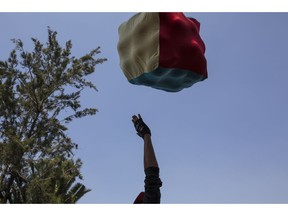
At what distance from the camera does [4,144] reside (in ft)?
42.0

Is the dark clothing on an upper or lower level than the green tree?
lower

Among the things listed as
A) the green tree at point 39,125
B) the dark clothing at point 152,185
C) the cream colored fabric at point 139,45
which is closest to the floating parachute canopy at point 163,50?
the cream colored fabric at point 139,45

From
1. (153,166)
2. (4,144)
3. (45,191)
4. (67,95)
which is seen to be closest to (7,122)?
(4,144)

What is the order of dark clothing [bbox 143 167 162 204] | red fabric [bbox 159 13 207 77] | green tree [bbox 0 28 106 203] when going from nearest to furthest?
dark clothing [bbox 143 167 162 204]
red fabric [bbox 159 13 207 77]
green tree [bbox 0 28 106 203]

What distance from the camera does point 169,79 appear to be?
179 inches

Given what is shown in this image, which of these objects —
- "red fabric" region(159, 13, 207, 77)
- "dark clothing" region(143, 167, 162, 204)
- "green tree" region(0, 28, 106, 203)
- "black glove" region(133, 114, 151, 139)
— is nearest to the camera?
"dark clothing" region(143, 167, 162, 204)

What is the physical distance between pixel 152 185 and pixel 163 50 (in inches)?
82.2

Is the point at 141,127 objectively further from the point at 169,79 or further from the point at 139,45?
the point at 139,45

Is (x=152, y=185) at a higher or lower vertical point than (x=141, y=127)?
lower

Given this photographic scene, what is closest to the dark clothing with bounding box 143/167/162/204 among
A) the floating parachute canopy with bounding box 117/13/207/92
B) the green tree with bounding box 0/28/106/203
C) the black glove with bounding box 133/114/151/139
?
the black glove with bounding box 133/114/151/139

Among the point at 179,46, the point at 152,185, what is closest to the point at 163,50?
the point at 179,46

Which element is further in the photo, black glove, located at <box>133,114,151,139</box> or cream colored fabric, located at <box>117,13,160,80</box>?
cream colored fabric, located at <box>117,13,160,80</box>

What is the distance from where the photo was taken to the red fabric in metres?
4.29

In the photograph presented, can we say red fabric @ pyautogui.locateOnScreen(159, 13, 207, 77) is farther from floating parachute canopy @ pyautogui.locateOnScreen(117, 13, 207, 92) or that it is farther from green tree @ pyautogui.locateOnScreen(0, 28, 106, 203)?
green tree @ pyautogui.locateOnScreen(0, 28, 106, 203)
